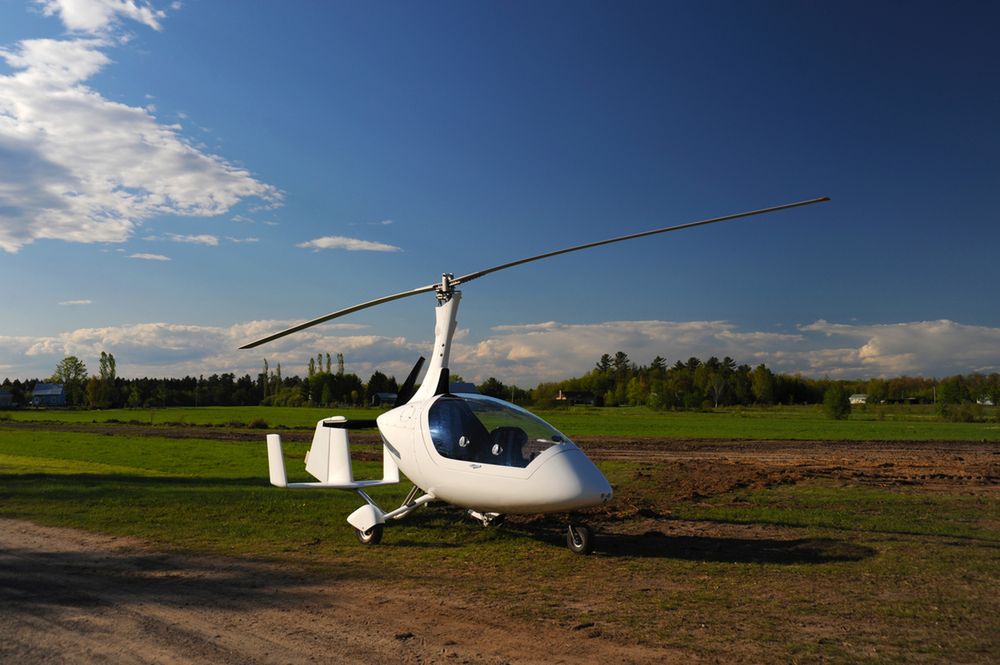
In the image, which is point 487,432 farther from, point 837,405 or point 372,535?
point 837,405

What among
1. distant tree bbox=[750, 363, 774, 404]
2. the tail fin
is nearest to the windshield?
the tail fin

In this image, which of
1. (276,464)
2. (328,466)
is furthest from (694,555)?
(276,464)

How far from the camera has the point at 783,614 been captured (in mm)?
6691

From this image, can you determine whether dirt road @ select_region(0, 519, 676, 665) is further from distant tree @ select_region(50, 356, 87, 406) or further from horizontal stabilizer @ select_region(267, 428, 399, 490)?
Answer: distant tree @ select_region(50, 356, 87, 406)

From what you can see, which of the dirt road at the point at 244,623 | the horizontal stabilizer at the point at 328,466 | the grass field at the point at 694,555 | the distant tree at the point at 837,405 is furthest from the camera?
the distant tree at the point at 837,405

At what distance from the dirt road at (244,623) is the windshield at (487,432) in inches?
81.9

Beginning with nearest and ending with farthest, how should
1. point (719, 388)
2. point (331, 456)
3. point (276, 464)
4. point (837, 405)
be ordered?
point (276, 464), point (331, 456), point (837, 405), point (719, 388)

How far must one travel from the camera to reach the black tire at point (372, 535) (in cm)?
1016

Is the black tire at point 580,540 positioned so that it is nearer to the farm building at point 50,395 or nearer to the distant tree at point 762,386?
the distant tree at point 762,386

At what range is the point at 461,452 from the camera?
9.50 meters

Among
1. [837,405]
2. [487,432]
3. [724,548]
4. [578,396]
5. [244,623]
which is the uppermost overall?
[487,432]

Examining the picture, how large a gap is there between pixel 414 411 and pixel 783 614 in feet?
18.2

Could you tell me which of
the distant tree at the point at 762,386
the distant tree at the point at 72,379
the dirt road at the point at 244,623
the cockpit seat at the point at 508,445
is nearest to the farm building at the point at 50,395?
the distant tree at the point at 72,379

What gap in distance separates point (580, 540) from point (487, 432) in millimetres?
1872
